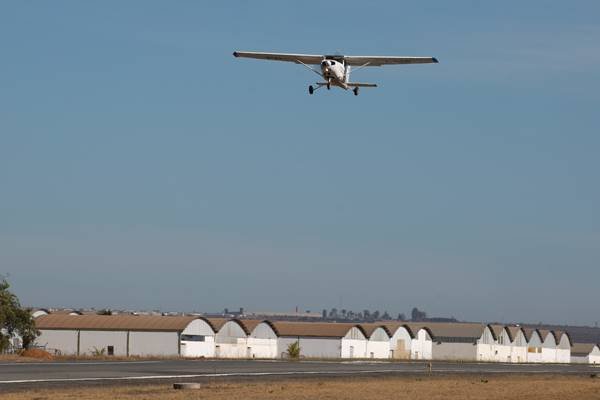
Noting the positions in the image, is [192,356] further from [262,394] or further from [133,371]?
[262,394]

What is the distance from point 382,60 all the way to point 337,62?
853 cm

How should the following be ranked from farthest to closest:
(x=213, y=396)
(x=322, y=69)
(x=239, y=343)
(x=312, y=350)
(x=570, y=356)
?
(x=570, y=356)
(x=312, y=350)
(x=239, y=343)
(x=322, y=69)
(x=213, y=396)

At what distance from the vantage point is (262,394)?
158 feet

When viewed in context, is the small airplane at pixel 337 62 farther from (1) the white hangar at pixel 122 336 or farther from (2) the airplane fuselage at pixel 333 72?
(1) the white hangar at pixel 122 336

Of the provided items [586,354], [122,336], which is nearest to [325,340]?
[122,336]

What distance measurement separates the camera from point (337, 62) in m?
64.2

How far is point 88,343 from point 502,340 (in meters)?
67.7

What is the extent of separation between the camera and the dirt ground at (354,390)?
46281 mm

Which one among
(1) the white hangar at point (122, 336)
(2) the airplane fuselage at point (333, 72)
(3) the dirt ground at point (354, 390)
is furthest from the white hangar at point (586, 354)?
(2) the airplane fuselage at point (333, 72)

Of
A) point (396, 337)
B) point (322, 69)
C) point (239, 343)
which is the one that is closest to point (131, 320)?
point (239, 343)

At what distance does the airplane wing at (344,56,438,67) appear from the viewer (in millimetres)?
69688

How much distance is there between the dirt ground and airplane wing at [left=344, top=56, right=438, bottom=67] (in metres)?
20.1

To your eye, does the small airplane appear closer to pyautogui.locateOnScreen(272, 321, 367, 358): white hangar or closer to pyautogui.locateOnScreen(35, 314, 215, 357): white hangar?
pyautogui.locateOnScreen(35, 314, 215, 357): white hangar

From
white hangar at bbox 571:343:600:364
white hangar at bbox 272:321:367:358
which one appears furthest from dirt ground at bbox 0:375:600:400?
white hangar at bbox 571:343:600:364
